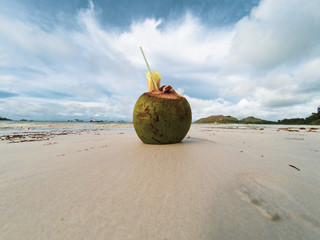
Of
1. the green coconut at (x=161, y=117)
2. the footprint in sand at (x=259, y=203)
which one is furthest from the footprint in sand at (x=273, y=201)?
the green coconut at (x=161, y=117)

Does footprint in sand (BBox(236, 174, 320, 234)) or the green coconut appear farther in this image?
the green coconut

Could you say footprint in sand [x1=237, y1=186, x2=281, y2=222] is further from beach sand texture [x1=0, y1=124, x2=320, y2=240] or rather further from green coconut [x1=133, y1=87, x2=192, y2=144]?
green coconut [x1=133, y1=87, x2=192, y2=144]

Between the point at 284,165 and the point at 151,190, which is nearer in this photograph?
the point at 151,190

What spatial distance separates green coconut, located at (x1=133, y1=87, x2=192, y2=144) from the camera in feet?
8.21

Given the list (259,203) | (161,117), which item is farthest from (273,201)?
(161,117)

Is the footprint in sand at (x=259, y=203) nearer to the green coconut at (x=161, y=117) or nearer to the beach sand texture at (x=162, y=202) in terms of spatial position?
the beach sand texture at (x=162, y=202)

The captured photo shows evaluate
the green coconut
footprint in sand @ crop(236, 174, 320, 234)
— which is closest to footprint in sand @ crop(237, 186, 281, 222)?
footprint in sand @ crop(236, 174, 320, 234)

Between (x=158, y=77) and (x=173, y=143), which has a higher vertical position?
(x=158, y=77)

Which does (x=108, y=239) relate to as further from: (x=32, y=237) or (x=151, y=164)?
(x=151, y=164)

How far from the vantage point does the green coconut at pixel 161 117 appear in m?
2.50

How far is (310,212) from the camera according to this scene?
0.78m

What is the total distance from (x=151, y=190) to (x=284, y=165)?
4.81ft

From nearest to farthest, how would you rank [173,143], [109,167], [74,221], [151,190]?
1. [74,221]
2. [151,190]
3. [109,167]
4. [173,143]

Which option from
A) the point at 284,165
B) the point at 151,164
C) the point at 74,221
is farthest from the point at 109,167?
the point at 284,165
